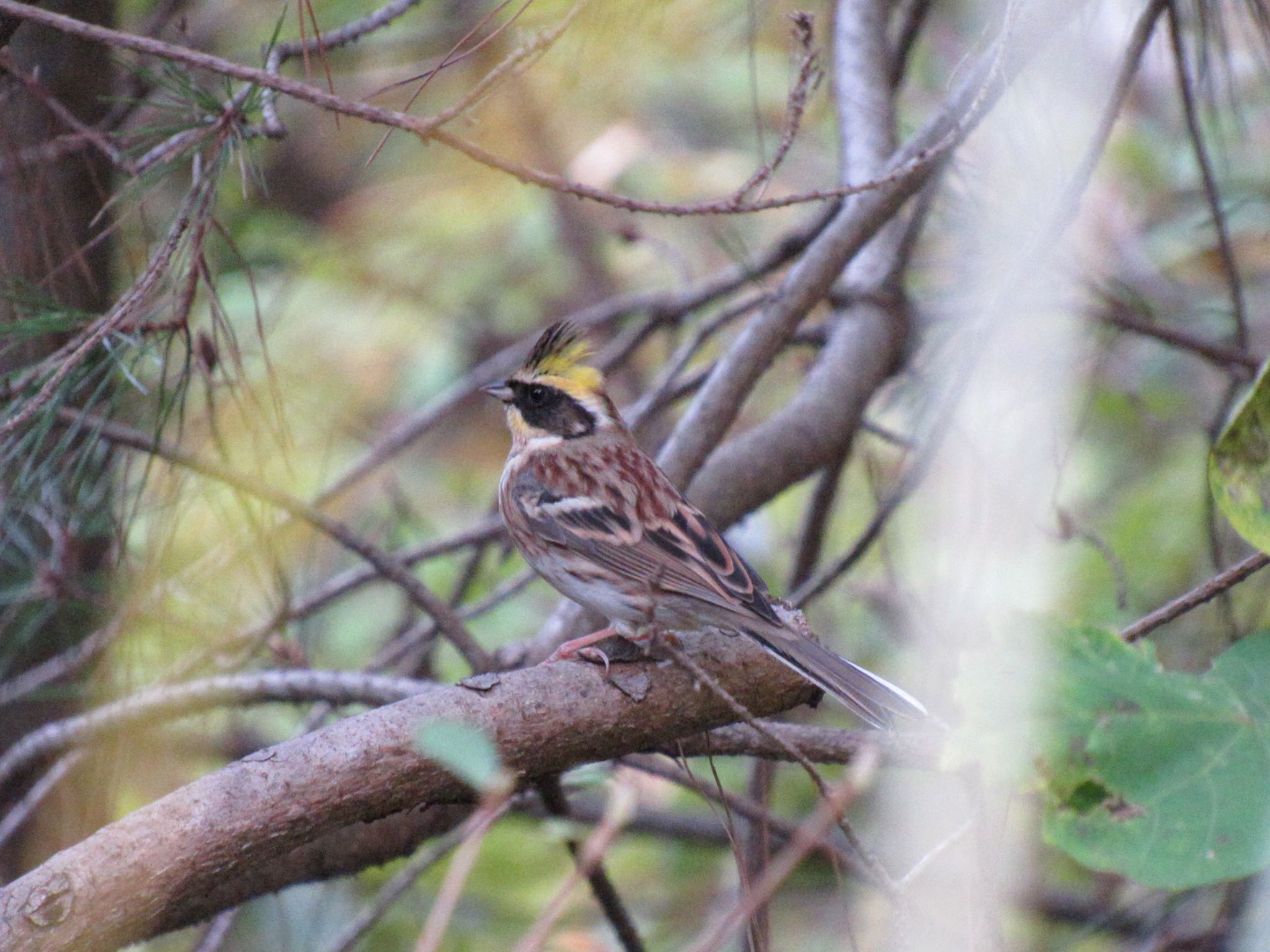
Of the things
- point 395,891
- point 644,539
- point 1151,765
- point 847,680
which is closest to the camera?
point 1151,765

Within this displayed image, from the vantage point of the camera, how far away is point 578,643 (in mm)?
3936

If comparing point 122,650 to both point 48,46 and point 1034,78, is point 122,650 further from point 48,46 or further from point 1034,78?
point 1034,78

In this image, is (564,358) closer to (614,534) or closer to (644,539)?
(614,534)

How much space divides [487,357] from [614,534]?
480 cm

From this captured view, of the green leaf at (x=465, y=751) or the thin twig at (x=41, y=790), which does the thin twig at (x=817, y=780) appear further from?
the thin twig at (x=41, y=790)

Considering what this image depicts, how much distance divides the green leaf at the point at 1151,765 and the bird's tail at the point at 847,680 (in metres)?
1.23

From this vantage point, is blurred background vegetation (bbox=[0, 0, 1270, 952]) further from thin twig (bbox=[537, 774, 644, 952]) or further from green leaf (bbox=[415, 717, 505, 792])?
green leaf (bbox=[415, 717, 505, 792])

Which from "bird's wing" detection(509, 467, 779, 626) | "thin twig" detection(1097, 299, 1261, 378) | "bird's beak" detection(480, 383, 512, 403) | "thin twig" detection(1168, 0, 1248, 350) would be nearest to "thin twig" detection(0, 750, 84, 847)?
"bird's wing" detection(509, 467, 779, 626)

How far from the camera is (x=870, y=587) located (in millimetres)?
6562

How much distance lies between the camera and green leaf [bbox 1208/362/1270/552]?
86.8 inches

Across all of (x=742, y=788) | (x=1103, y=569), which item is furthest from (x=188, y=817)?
(x=1103, y=569)

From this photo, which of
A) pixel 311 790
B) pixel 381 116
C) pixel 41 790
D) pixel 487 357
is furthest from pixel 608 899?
pixel 487 357

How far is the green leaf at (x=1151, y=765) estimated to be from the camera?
5.88ft

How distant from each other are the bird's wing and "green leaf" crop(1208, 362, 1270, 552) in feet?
5.13
